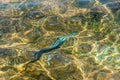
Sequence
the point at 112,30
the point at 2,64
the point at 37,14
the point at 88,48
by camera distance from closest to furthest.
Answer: the point at 2,64
the point at 88,48
the point at 112,30
the point at 37,14

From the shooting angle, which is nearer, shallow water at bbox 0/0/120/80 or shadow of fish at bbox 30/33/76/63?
shallow water at bbox 0/0/120/80

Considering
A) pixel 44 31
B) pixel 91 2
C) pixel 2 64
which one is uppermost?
pixel 91 2

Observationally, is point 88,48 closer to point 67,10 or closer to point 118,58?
point 118,58

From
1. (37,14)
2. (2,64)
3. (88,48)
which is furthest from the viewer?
(37,14)

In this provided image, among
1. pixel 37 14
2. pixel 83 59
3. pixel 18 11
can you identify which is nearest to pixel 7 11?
pixel 18 11

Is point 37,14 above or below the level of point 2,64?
above

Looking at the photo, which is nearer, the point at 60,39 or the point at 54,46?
the point at 54,46

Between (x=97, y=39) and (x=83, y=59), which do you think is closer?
(x=83, y=59)

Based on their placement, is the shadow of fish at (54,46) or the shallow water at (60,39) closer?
the shallow water at (60,39)
